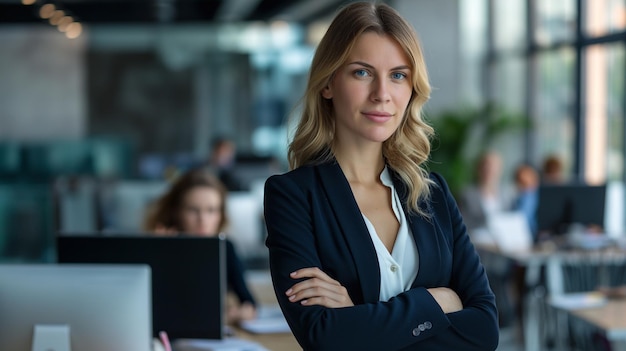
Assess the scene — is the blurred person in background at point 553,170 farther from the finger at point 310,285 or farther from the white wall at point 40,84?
the finger at point 310,285

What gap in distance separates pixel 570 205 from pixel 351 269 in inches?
220

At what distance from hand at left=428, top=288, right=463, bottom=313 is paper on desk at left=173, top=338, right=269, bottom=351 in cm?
163

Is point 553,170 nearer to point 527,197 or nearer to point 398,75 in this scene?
point 527,197

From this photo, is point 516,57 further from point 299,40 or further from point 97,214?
point 97,214

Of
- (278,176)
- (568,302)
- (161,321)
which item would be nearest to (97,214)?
(568,302)

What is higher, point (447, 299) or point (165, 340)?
point (447, 299)

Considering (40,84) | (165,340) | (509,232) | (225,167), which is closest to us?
(165,340)

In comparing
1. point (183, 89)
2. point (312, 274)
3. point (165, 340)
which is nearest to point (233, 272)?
point (165, 340)

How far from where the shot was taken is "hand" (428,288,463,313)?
6.77 feet

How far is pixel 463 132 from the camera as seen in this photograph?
11039 mm

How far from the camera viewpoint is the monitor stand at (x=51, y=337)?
8.98 ft

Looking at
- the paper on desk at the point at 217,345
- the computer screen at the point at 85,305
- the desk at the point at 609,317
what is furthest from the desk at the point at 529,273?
the computer screen at the point at 85,305

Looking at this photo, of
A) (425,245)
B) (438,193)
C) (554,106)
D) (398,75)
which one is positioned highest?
(554,106)

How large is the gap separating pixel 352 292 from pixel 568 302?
3.29m
